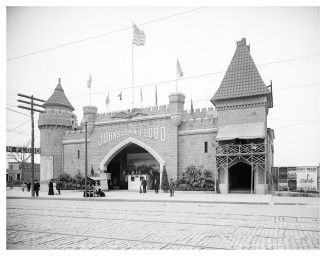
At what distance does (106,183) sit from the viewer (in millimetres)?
32094

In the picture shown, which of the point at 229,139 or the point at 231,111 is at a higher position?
the point at 231,111

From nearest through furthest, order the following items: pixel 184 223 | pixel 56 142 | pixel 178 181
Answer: pixel 184 223 < pixel 178 181 < pixel 56 142

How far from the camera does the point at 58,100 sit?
37.5 m

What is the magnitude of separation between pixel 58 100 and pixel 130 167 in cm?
1140

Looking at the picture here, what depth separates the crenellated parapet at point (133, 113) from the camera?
98.7 ft

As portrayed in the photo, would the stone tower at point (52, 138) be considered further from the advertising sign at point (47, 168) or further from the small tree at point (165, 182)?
the small tree at point (165, 182)

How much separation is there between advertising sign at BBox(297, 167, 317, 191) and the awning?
3816 millimetres

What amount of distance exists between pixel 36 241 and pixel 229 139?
1853 centimetres

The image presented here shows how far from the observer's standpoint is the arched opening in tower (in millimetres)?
33625

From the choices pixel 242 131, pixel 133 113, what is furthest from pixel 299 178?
pixel 133 113

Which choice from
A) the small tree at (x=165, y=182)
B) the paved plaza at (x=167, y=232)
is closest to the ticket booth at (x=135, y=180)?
the small tree at (x=165, y=182)

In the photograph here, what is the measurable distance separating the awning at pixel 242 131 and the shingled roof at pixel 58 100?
19.7 meters
